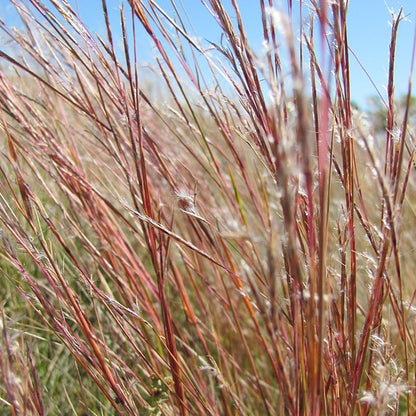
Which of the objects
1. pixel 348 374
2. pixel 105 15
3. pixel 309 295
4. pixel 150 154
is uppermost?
pixel 105 15

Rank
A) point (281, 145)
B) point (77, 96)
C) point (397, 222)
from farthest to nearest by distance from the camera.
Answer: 1. point (77, 96)
2. point (397, 222)
3. point (281, 145)

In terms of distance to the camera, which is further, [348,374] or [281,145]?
[348,374]

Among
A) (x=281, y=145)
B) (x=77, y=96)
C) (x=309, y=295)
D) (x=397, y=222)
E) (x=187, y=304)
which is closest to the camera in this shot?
(x=281, y=145)

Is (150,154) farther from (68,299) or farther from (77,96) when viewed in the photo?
(68,299)

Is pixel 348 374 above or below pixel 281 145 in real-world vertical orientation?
below

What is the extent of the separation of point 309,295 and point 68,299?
483mm

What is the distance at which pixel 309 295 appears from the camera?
0.51 m

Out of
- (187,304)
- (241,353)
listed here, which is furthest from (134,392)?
(241,353)

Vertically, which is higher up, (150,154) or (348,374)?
(150,154)

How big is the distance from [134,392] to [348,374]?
0.41 m

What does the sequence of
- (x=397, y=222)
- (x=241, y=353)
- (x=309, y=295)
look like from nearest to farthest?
(x=309, y=295) → (x=397, y=222) → (x=241, y=353)

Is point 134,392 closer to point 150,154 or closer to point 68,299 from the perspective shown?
point 68,299

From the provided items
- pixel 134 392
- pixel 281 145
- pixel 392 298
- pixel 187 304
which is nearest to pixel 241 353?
pixel 187 304

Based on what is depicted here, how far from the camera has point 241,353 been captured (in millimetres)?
1598
